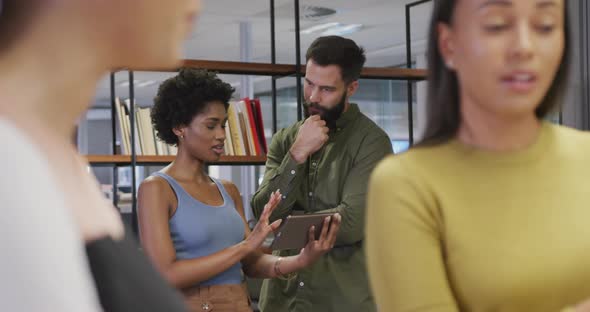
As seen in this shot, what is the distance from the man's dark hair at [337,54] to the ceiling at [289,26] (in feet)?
12.7

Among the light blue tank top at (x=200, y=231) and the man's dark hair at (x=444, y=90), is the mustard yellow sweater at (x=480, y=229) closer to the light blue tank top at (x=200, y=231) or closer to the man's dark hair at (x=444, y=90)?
the man's dark hair at (x=444, y=90)

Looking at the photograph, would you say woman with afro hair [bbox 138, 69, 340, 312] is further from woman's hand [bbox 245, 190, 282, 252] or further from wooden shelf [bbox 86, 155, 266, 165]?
wooden shelf [bbox 86, 155, 266, 165]

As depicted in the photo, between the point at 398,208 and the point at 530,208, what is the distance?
18 cm

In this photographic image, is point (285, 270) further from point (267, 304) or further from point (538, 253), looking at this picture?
point (538, 253)

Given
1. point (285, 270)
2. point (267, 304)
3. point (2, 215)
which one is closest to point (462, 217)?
point (2, 215)

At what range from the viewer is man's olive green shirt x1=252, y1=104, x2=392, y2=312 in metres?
2.81

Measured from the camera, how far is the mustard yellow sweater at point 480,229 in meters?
1.04

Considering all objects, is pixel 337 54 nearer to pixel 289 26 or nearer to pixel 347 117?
pixel 347 117

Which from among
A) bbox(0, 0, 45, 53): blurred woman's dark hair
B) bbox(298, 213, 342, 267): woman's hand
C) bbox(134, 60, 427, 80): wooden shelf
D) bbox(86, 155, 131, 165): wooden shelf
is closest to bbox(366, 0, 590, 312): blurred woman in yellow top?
bbox(0, 0, 45, 53): blurred woman's dark hair

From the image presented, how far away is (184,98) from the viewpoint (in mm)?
2908

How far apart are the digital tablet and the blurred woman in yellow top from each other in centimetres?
155

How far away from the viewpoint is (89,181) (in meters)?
0.50

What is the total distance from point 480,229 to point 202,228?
5.08 feet

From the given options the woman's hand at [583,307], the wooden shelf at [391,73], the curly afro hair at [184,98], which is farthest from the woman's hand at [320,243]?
the woman's hand at [583,307]
